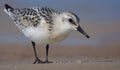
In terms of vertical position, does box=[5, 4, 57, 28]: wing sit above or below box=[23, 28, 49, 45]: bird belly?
above

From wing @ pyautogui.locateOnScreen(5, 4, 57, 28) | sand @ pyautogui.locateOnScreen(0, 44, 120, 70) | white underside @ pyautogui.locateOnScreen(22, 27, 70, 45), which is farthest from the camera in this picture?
sand @ pyautogui.locateOnScreen(0, 44, 120, 70)

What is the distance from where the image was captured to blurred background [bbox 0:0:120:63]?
70.1 ft

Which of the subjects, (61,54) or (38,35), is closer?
(38,35)

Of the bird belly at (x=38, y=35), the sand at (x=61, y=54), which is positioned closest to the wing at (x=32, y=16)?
the bird belly at (x=38, y=35)

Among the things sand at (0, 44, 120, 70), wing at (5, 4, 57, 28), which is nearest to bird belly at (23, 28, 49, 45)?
wing at (5, 4, 57, 28)

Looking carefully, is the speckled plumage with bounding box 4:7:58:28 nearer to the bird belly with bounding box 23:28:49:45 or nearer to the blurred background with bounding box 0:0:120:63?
the bird belly with bounding box 23:28:49:45

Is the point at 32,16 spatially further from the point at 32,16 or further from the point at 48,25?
the point at 48,25

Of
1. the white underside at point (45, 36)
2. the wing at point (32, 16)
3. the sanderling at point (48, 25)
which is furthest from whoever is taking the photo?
the wing at point (32, 16)

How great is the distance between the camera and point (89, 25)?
26047 mm

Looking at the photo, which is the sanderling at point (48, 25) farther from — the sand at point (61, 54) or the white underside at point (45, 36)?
the sand at point (61, 54)

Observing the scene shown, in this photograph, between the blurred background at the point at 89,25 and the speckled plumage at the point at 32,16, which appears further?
the blurred background at the point at 89,25

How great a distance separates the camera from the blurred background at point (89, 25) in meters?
21.4

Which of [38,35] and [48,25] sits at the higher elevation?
[48,25]

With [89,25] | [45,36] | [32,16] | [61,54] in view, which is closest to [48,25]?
[45,36]
